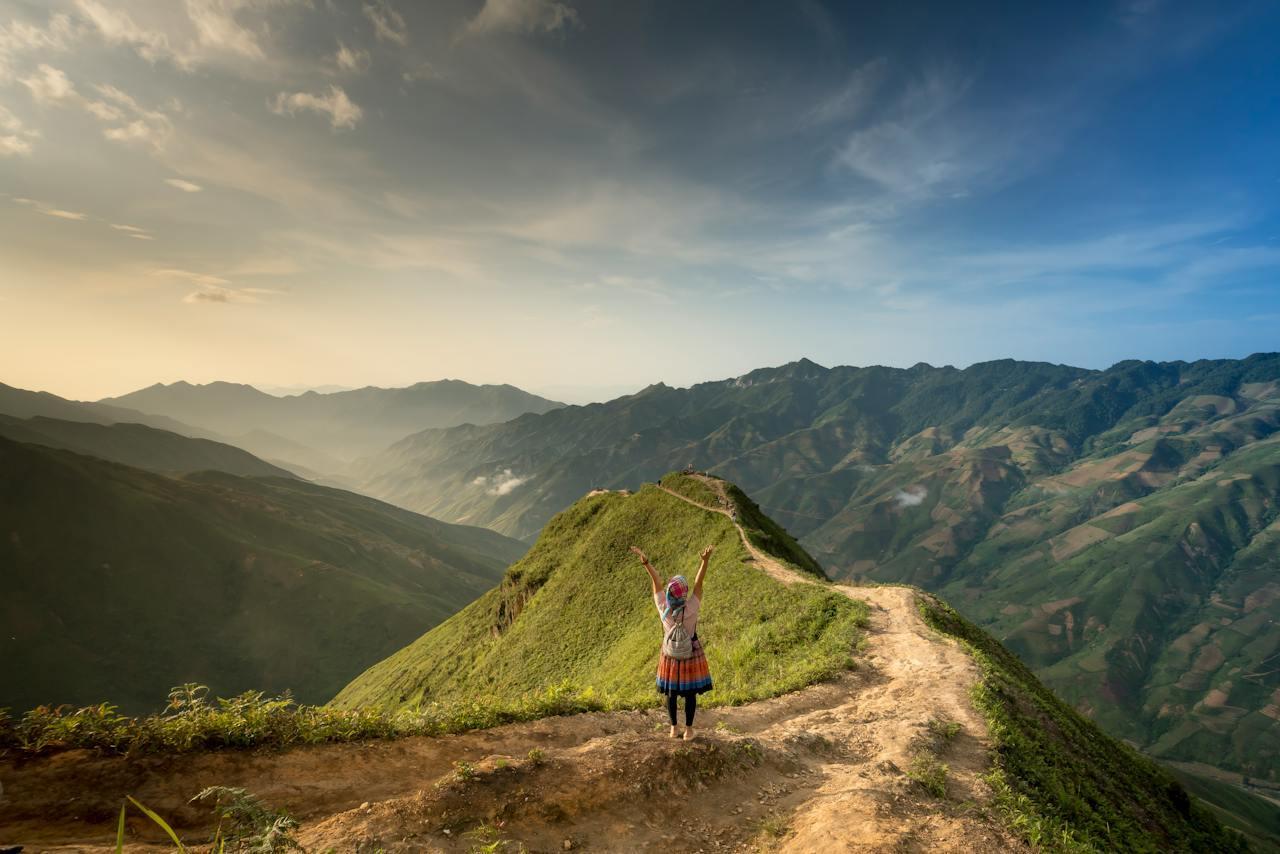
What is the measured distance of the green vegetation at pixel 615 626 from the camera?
85.2 feet

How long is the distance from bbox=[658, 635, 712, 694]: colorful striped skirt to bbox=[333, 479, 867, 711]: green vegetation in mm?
5017

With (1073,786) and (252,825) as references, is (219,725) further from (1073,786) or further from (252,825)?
(1073,786)

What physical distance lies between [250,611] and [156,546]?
3566 cm

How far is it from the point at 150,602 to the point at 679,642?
198200mm

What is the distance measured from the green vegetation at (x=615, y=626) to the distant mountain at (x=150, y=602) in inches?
2873

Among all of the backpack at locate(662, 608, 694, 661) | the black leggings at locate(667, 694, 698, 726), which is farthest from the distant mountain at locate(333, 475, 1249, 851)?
the backpack at locate(662, 608, 694, 661)

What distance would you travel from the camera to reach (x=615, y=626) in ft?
157

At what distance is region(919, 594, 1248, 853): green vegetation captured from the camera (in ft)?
45.5

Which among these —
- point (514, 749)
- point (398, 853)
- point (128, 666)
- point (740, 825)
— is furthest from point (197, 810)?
point (128, 666)

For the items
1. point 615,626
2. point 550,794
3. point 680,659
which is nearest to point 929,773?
point 680,659

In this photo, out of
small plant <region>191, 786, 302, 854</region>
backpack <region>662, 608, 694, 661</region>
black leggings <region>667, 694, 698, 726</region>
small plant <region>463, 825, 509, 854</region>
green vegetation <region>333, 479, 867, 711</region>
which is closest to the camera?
small plant <region>191, 786, 302, 854</region>

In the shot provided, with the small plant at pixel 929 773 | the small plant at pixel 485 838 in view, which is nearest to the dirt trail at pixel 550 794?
the small plant at pixel 485 838

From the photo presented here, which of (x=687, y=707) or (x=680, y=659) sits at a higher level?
(x=680, y=659)

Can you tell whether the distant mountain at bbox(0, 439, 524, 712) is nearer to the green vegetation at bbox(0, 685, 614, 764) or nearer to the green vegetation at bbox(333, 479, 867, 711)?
the green vegetation at bbox(333, 479, 867, 711)
